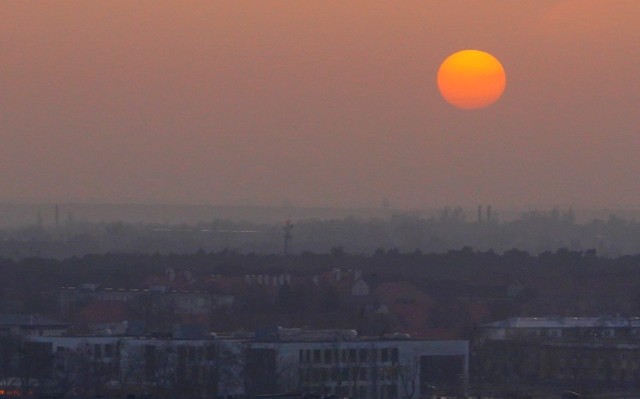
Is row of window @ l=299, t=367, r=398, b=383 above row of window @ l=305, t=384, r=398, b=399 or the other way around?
above

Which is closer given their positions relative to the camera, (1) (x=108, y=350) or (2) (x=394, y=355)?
(2) (x=394, y=355)

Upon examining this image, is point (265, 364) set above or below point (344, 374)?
above

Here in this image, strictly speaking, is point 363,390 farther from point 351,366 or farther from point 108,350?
point 108,350

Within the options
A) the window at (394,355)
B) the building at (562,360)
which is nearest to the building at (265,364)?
the window at (394,355)

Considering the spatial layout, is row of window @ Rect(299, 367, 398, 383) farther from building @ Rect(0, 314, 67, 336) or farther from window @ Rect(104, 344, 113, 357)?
building @ Rect(0, 314, 67, 336)

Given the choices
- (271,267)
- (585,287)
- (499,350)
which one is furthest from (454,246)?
(499,350)

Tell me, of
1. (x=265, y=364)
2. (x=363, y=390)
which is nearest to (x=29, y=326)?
(x=265, y=364)

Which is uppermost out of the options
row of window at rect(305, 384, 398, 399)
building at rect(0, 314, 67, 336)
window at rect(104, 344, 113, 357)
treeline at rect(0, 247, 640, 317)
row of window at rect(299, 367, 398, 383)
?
treeline at rect(0, 247, 640, 317)

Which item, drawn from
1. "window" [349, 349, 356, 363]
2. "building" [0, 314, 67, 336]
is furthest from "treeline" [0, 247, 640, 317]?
"window" [349, 349, 356, 363]

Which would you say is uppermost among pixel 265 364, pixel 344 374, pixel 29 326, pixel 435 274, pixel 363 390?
pixel 435 274

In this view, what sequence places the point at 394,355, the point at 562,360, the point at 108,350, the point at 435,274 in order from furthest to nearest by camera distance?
the point at 435,274 < the point at 562,360 < the point at 108,350 < the point at 394,355

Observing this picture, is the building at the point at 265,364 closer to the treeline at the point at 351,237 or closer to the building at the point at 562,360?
the building at the point at 562,360
